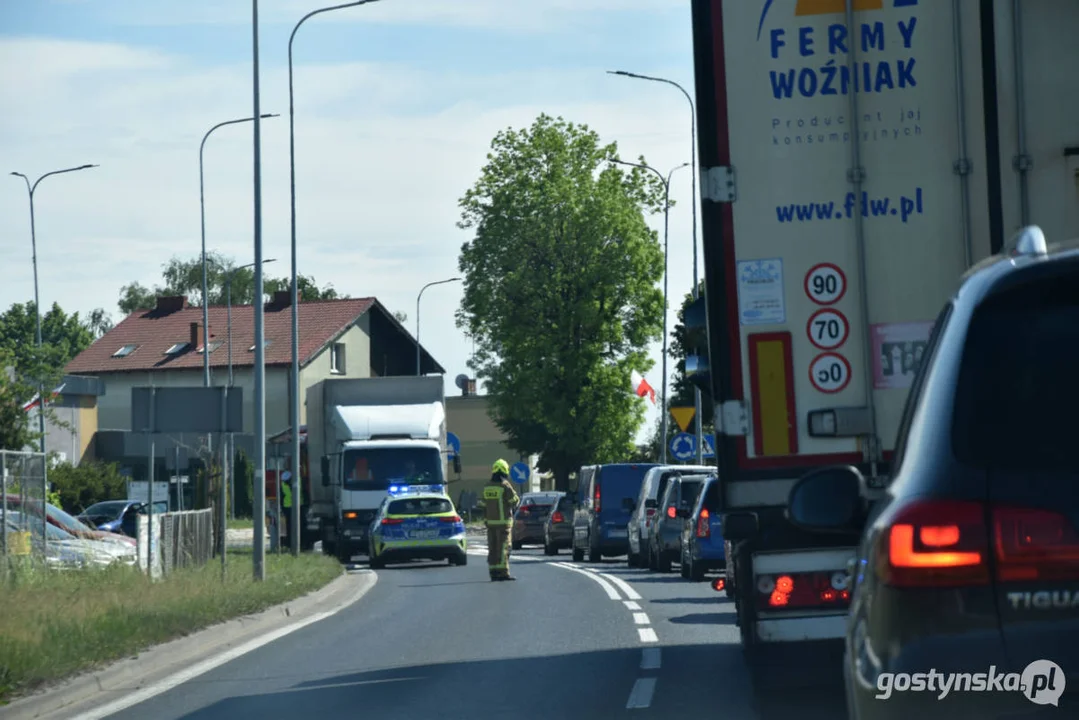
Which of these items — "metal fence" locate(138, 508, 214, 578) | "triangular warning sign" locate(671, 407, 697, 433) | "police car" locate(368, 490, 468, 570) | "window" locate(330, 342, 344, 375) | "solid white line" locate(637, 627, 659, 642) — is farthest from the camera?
"window" locate(330, 342, 344, 375)

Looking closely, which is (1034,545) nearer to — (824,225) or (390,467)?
(824,225)

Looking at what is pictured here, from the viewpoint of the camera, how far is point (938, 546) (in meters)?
3.91

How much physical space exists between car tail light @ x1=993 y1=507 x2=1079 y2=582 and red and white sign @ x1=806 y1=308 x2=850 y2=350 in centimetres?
541

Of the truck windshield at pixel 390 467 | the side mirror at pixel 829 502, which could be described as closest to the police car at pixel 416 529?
the truck windshield at pixel 390 467

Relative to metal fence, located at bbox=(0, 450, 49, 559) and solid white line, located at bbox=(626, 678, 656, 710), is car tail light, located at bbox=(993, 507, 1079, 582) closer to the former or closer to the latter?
solid white line, located at bbox=(626, 678, 656, 710)

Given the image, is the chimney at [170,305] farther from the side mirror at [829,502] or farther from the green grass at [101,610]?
the side mirror at [829,502]

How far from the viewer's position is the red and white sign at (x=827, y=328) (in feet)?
30.4

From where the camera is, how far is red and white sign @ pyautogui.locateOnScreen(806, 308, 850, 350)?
30.4 feet

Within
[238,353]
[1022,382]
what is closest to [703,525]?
[1022,382]

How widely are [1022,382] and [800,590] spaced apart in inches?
218

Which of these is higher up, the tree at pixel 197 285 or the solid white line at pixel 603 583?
the tree at pixel 197 285

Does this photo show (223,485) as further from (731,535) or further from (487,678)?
(731,535)

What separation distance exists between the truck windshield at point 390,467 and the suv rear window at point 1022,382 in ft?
112

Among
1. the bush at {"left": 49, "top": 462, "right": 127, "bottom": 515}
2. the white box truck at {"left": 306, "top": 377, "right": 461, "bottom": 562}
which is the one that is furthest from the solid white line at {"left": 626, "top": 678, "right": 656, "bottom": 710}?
the bush at {"left": 49, "top": 462, "right": 127, "bottom": 515}
